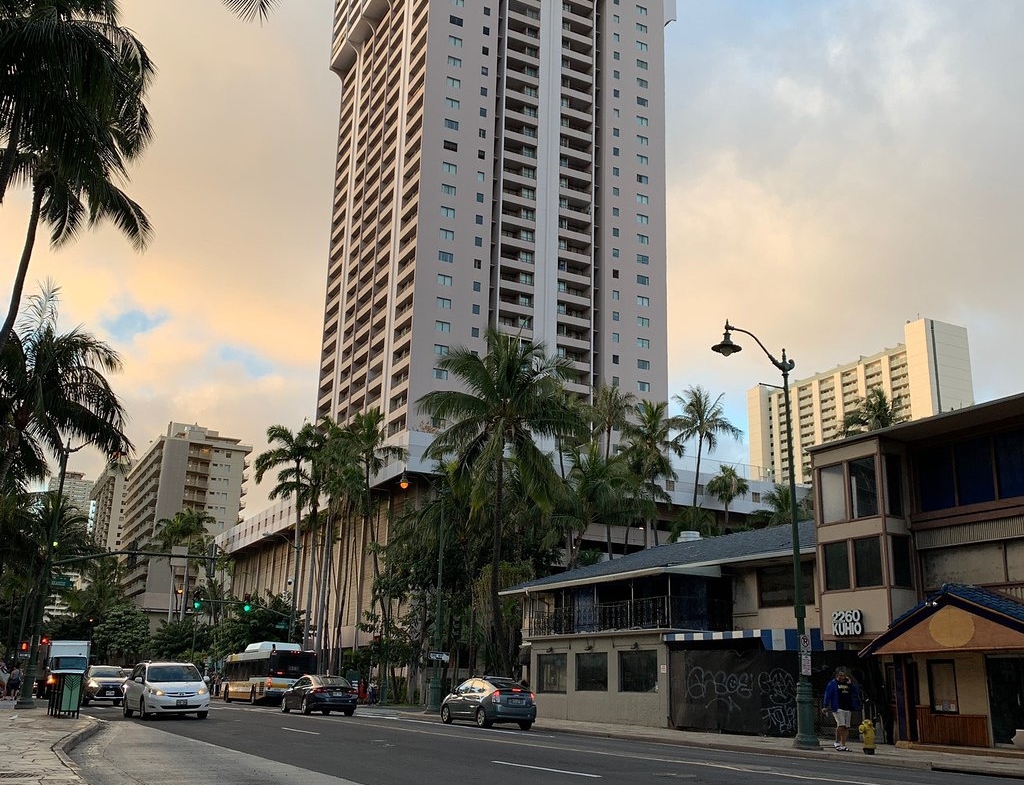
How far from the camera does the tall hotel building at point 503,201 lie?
85.6 metres

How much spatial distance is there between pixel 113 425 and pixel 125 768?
66.0 ft

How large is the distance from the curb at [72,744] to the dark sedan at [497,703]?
35.8ft

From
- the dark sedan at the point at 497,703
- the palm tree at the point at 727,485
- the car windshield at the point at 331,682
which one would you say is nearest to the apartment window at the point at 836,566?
the dark sedan at the point at 497,703

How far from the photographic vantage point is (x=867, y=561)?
27.0 m

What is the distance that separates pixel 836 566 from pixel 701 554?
888 centimetres

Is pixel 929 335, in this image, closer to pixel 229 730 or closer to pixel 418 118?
pixel 418 118

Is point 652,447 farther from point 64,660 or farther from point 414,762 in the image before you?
point 414,762

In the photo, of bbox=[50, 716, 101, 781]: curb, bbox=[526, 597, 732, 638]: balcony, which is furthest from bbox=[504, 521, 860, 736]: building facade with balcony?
bbox=[50, 716, 101, 781]: curb

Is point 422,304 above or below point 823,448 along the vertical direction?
above

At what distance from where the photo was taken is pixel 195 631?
3615 inches

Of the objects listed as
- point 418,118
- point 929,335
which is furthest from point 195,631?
point 929,335

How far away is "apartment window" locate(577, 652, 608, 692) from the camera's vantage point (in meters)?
36.9

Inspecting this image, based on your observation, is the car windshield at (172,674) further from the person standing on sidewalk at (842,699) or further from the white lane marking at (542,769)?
the person standing on sidewalk at (842,699)

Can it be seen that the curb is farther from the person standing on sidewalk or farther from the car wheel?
the person standing on sidewalk
